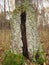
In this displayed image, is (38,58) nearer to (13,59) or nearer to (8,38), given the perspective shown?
(13,59)

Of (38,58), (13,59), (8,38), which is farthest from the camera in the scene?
(8,38)

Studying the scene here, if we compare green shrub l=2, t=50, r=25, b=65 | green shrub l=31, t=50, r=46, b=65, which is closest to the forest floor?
green shrub l=31, t=50, r=46, b=65

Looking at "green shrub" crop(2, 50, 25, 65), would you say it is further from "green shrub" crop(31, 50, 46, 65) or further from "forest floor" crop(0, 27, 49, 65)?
"forest floor" crop(0, 27, 49, 65)

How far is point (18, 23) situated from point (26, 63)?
990 millimetres

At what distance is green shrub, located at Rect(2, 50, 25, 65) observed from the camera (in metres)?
6.73

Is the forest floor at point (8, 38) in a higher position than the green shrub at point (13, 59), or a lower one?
lower

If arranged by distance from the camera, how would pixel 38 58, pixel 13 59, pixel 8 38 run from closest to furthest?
pixel 13 59, pixel 38 58, pixel 8 38

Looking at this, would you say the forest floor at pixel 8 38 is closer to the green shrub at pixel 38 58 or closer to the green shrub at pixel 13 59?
the green shrub at pixel 38 58

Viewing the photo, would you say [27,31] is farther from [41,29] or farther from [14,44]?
[41,29]

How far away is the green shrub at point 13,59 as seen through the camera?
22.1 ft

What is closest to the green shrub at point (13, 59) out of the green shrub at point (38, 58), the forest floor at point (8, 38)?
the green shrub at point (38, 58)

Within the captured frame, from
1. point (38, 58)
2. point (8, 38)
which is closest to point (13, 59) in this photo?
point (38, 58)

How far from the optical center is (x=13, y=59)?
6.75 metres

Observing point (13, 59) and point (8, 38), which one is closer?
point (13, 59)
